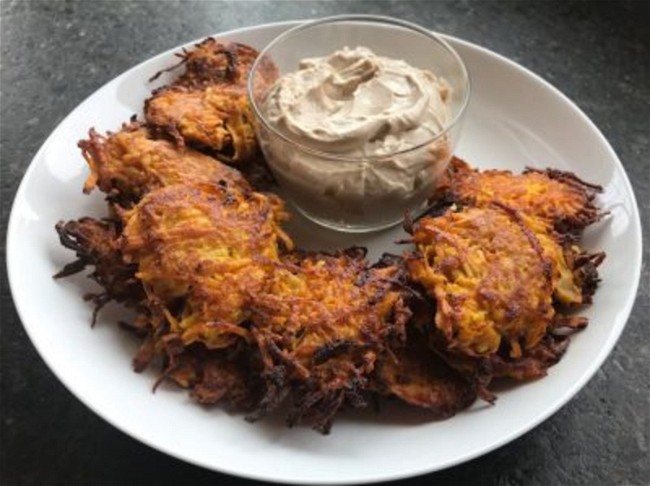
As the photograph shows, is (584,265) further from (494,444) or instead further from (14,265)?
(14,265)

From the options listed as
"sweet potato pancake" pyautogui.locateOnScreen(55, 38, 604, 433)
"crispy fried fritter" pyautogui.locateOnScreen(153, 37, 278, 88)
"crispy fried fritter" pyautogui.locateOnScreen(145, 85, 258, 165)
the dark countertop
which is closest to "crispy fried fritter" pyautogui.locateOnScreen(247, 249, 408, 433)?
"sweet potato pancake" pyautogui.locateOnScreen(55, 38, 604, 433)

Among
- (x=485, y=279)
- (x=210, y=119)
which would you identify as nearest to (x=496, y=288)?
(x=485, y=279)

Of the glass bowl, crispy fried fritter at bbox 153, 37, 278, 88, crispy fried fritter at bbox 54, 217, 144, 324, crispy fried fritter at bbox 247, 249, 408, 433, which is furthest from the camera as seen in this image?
crispy fried fritter at bbox 153, 37, 278, 88

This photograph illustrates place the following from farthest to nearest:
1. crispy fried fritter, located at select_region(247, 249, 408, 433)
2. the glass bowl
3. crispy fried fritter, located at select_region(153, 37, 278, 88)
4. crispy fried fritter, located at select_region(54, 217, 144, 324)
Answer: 1. crispy fried fritter, located at select_region(153, 37, 278, 88)
2. the glass bowl
3. crispy fried fritter, located at select_region(54, 217, 144, 324)
4. crispy fried fritter, located at select_region(247, 249, 408, 433)

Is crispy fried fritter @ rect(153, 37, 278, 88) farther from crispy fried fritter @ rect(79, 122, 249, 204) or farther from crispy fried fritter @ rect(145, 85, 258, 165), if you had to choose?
crispy fried fritter @ rect(79, 122, 249, 204)

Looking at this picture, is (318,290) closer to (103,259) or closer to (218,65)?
(103,259)
